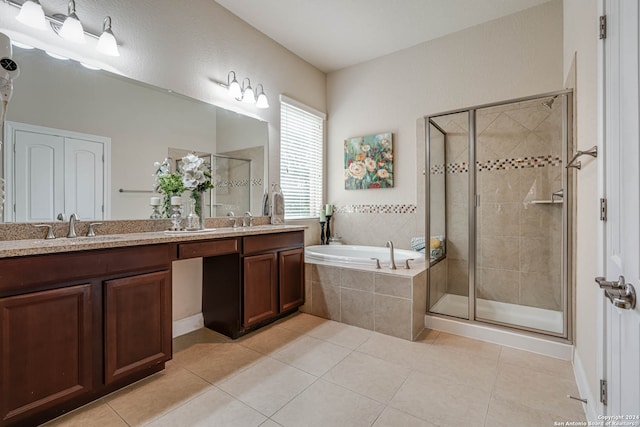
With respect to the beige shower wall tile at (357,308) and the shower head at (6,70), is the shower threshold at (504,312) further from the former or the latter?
the shower head at (6,70)

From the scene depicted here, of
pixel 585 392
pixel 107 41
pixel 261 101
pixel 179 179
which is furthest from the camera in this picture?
pixel 261 101

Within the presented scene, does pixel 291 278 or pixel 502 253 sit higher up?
pixel 502 253

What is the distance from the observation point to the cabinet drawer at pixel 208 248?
189cm

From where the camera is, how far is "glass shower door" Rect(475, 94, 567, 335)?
2418mm

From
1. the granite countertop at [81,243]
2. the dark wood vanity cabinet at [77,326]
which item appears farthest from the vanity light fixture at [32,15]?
the dark wood vanity cabinet at [77,326]

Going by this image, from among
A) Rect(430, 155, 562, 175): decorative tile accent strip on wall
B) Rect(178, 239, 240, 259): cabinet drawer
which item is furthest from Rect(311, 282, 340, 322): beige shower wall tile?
Rect(430, 155, 562, 175): decorative tile accent strip on wall

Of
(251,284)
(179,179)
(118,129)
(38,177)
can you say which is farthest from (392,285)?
(38,177)

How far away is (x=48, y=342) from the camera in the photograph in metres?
1.33

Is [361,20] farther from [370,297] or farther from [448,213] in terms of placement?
[370,297]

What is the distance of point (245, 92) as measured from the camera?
2844mm

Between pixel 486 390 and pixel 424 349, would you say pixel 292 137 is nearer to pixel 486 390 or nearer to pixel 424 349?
pixel 424 349

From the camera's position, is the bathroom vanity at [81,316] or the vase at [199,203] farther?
the vase at [199,203]

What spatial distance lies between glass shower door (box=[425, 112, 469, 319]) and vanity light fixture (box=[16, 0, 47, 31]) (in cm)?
285

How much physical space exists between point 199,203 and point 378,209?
2.10 meters
